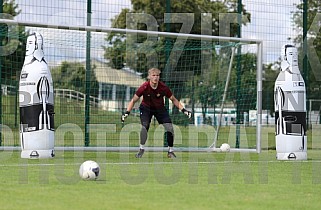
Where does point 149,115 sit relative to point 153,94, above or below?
below

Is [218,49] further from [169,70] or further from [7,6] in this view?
[7,6]

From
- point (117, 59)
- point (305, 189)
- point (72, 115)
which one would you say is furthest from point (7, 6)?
point (305, 189)

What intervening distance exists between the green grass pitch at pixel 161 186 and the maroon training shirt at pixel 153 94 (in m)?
2.29

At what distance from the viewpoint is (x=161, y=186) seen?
27.5 ft

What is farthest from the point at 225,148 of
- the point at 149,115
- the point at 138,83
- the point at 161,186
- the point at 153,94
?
the point at 161,186

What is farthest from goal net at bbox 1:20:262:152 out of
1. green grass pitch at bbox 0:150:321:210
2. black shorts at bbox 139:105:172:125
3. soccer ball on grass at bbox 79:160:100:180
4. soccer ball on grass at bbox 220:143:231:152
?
soccer ball on grass at bbox 79:160:100:180

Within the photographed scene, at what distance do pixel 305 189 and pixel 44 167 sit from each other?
431 cm

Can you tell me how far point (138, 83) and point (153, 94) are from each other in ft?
12.5

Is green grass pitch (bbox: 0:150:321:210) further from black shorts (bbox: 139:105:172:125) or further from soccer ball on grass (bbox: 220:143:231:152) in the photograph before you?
soccer ball on grass (bbox: 220:143:231:152)

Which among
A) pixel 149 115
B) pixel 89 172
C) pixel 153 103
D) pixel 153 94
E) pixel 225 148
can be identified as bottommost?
pixel 225 148

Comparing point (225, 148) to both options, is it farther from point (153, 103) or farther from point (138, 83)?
point (153, 103)

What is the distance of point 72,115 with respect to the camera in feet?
54.6

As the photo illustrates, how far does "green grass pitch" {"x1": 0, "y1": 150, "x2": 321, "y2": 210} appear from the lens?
6.91m

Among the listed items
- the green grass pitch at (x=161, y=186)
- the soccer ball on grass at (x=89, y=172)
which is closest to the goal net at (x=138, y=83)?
the green grass pitch at (x=161, y=186)
